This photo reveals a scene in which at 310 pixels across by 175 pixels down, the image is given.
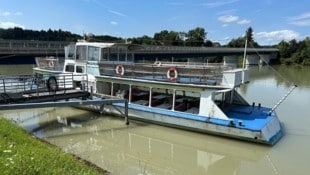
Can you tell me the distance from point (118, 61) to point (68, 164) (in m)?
11.1

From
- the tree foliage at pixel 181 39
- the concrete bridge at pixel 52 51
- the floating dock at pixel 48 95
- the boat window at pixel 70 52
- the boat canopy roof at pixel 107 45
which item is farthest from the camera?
the tree foliage at pixel 181 39

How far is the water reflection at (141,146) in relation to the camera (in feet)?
34.0

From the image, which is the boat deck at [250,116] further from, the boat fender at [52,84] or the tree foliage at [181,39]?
the tree foliage at [181,39]

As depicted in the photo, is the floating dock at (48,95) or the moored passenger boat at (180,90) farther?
the floating dock at (48,95)

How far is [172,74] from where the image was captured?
13930mm

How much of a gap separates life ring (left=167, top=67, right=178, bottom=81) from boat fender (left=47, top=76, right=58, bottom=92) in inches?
215

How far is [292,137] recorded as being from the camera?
1335 centimetres

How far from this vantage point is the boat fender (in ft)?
50.4

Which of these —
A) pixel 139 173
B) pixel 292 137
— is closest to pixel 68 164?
pixel 139 173

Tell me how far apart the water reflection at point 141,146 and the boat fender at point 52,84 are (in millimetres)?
1478

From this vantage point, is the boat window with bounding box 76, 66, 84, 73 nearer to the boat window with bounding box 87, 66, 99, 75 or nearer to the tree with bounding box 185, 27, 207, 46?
the boat window with bounding box 87, 66, 99, 75

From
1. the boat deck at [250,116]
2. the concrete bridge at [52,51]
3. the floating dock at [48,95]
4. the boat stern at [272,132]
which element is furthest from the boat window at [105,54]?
the boat stern at [272,132]

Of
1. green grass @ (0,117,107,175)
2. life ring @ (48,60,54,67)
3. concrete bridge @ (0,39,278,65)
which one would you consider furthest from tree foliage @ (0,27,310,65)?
green grass @ (0,117,107,175)

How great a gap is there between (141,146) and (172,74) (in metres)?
3.51
